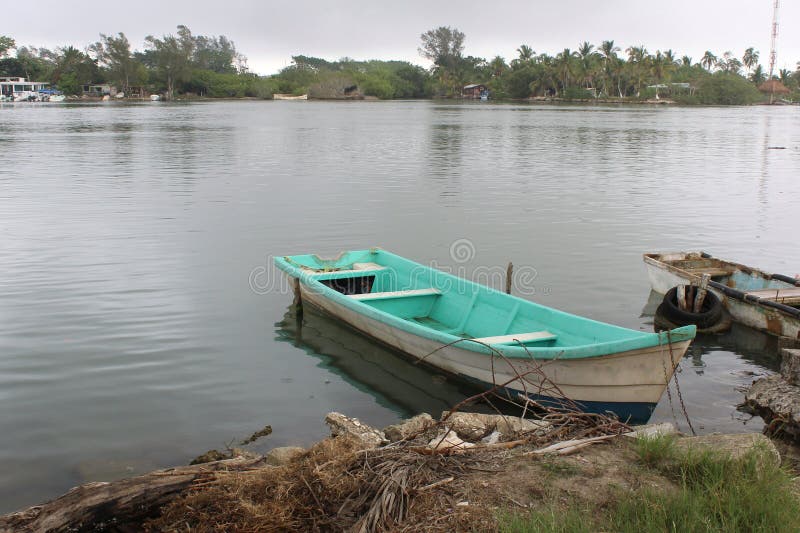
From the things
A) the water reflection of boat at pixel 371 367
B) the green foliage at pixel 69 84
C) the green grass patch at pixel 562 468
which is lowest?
the water reflection of boat at pixel 371 367

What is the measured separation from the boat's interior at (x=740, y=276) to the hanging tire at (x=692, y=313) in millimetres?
489

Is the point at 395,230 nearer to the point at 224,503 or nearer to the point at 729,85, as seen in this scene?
the point at 224,503

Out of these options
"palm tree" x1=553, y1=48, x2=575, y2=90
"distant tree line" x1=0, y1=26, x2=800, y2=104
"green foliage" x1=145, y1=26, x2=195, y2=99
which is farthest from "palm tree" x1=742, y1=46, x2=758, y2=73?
"green foliage" x1=145, y1=26, x2=195, y2=99

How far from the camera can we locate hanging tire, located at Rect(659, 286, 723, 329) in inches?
440

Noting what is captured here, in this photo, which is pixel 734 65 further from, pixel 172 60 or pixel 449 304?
pixel 449 304

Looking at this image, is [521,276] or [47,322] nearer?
[47,322]

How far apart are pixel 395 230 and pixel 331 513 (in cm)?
1403

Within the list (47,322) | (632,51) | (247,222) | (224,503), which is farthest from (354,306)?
(632,51)

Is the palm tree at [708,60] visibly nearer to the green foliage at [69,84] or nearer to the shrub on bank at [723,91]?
the shrub on bank at [723,91]

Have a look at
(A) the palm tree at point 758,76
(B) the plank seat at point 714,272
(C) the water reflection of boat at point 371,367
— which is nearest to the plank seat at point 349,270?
(C) the water reflection of boat at point 371,367

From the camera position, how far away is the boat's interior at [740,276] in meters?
11.0

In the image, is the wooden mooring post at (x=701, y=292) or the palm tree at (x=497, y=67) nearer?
the wooden mooring post at (x=701, y=292)

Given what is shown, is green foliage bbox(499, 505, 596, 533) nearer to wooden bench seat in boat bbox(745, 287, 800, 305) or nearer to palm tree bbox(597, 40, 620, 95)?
wooden bench seat in boat bbox(745, 287, 800, 305)

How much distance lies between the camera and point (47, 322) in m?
11.3
